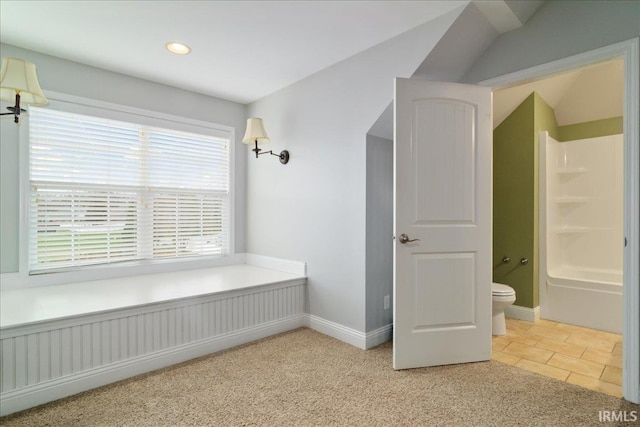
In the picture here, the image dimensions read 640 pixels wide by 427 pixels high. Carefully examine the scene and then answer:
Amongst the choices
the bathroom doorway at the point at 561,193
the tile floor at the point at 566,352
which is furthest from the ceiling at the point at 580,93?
the tile floor at the point at 566,352

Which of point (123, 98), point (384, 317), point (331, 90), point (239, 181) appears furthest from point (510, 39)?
point (123, 98)

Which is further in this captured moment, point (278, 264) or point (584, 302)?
point (278, 264)

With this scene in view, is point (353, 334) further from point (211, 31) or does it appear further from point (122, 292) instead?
point (211, 31)

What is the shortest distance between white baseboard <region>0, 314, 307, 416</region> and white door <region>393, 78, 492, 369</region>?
1243 mm

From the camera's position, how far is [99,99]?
9.22 ft

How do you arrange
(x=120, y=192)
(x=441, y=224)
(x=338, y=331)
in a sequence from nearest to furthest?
(x=441, y=224) < (x=338, y=331) < (x=120, y=192)

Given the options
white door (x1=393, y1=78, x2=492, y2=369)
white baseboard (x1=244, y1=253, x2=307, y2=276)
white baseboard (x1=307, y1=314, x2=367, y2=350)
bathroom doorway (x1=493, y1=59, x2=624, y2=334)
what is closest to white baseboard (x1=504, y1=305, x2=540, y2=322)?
bathroom doorway (x1=493, y1=59, x2=624, y2=334)

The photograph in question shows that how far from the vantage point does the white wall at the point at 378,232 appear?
100 inches

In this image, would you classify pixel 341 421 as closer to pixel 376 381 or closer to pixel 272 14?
pixel 376 381

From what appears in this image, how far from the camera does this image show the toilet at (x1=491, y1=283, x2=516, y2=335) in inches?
109

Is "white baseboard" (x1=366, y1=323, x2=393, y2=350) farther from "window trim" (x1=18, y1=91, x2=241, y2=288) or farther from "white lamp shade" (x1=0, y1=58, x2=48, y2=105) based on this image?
"white lamp shade" (x1=0, y1=58, x2=48, y2=105)

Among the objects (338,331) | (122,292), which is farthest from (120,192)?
(338,331)

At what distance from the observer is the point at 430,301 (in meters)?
2.22

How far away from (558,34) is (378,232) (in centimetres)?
176
